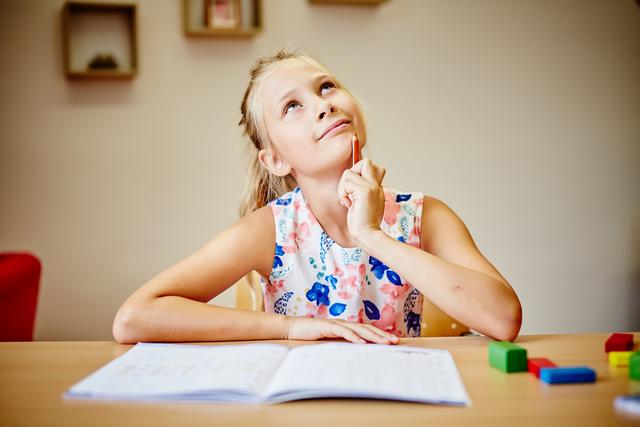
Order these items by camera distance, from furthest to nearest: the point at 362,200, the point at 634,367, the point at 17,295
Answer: the point at 17,295, the point at 362,200, the point at 634,367

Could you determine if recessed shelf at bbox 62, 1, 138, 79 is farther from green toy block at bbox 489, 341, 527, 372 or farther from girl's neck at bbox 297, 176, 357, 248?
green toy block at bbox 489, 341, 527, 372

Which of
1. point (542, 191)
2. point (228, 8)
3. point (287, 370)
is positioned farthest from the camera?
point (542, 191)

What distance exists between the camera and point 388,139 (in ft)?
10.2

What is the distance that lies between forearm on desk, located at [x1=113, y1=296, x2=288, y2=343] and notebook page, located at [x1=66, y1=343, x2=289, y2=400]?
0.07 m

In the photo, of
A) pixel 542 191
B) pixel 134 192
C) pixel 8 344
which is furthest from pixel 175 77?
pixel 8 344

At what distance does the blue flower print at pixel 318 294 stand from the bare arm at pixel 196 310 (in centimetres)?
19

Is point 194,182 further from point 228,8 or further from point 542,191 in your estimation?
point 542,191

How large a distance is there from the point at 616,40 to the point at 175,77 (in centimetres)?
214

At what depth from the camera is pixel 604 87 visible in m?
3.29

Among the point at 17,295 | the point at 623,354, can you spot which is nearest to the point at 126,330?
the point at 623,354

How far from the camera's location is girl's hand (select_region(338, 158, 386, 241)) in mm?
1200

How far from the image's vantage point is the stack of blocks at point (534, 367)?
779 mm

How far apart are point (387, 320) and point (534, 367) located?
0.65 metres

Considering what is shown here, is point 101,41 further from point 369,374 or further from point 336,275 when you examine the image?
point 369,374
